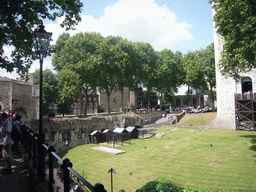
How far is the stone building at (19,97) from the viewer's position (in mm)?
23125

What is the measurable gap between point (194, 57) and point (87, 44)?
28.8 meters

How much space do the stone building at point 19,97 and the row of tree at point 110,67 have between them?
5999 mm

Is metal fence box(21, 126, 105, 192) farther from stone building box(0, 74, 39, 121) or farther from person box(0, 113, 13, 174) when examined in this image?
stone building box(0, 74, 39, 121)

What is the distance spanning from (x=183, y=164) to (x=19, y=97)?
75.2 feet

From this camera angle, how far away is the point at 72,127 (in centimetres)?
2809

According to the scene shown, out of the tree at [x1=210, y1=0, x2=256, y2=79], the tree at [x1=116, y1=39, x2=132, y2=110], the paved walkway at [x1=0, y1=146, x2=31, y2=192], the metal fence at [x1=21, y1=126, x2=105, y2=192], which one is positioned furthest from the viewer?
the tree at [x1=116, y1=39, x2=132, y2=110]

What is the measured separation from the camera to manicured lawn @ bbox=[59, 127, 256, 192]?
1370 centimetres

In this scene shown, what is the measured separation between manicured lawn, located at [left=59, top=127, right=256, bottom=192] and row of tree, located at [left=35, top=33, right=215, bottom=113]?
48.7 ft

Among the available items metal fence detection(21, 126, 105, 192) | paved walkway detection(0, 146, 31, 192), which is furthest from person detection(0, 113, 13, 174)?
metal fence detection(21, 126, 105, 192)

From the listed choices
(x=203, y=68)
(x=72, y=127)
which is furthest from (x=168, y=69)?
(x=72, y=127)

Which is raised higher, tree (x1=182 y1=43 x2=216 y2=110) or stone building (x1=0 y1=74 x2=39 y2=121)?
tree (x1=182 y1=43 x2=216 y2=110)

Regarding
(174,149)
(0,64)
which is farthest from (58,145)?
(0,64)

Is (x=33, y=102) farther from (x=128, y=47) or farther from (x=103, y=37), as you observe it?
(x=128, y=47)

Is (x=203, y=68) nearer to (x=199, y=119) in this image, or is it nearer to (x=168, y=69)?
(x=168, y=69)
